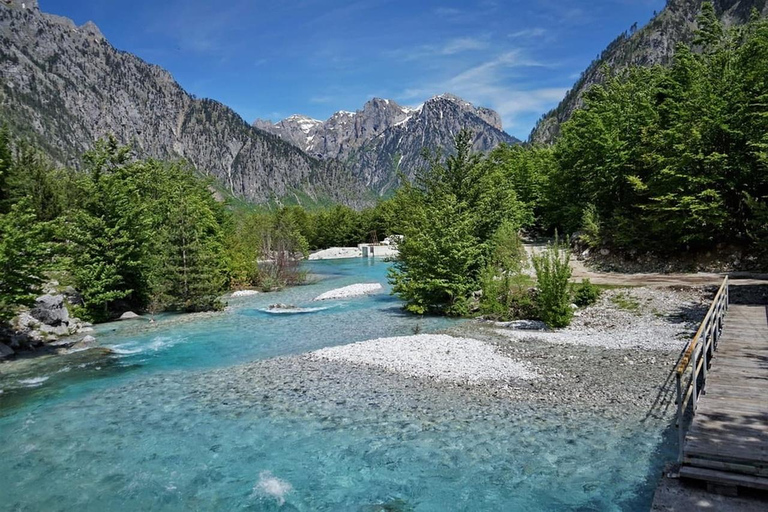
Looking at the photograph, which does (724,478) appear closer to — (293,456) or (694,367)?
(694,367)

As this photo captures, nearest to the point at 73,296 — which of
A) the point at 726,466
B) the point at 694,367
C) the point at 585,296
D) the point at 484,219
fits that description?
the point at 484,219

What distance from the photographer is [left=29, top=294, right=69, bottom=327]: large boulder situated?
80.0ft

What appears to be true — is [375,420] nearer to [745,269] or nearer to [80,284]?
[80,284]

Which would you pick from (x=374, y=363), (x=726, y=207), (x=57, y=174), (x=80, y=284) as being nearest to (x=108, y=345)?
(x=80, y=284)

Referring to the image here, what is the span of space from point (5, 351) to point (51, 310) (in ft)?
17.5

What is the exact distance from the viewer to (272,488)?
9.66m

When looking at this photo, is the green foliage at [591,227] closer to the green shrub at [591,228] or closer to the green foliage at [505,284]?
the green shrub at [591,228]

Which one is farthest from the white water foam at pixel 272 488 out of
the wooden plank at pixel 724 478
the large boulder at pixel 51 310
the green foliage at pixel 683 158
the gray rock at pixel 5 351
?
the green foliage at pixel 683 158

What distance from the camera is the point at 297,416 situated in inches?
518

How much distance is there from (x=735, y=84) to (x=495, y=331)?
24118 millimetres

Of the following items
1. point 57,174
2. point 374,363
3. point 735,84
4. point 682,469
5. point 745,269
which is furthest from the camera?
point 57,174

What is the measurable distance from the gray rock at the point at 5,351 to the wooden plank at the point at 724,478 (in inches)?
935

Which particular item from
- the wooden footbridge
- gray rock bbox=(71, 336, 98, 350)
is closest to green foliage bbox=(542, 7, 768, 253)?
the wooden footbridge

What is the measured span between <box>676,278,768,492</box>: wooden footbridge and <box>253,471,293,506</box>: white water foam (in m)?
7.04
